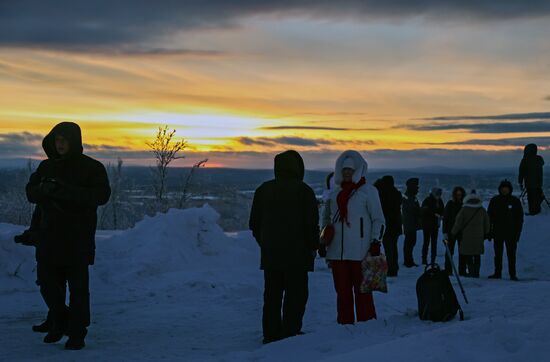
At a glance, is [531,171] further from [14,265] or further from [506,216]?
[14,265]

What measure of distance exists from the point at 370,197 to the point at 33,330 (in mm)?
3985

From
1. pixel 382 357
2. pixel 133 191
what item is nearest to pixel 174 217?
pixel 382 357

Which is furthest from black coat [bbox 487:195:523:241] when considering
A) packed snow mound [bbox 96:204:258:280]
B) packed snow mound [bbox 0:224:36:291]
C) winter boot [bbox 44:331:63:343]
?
winter boot [bbox 44:331:63:343]

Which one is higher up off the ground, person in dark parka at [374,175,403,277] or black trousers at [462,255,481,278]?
person in dark parka at [374,175,403,277]

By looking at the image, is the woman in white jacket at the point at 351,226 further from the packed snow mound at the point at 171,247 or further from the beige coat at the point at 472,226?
the beige coat at the point at 472,226

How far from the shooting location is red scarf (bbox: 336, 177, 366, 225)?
7.87 meters

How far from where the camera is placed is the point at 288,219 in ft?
24.7

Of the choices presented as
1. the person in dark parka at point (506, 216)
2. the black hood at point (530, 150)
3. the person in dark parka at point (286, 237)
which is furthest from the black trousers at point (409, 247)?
the person in dark parka at point (286, 237)

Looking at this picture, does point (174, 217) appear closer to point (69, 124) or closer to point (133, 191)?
point (69, 124)

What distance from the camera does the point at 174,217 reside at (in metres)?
15.5

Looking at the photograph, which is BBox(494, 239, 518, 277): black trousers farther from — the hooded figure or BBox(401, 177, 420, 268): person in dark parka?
BBox(401, 177, 420, 268): person in dark parka

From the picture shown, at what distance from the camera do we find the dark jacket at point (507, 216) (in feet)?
47.0

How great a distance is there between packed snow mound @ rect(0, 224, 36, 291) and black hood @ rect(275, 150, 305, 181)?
6.14 m

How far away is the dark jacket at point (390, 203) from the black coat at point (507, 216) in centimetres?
194
